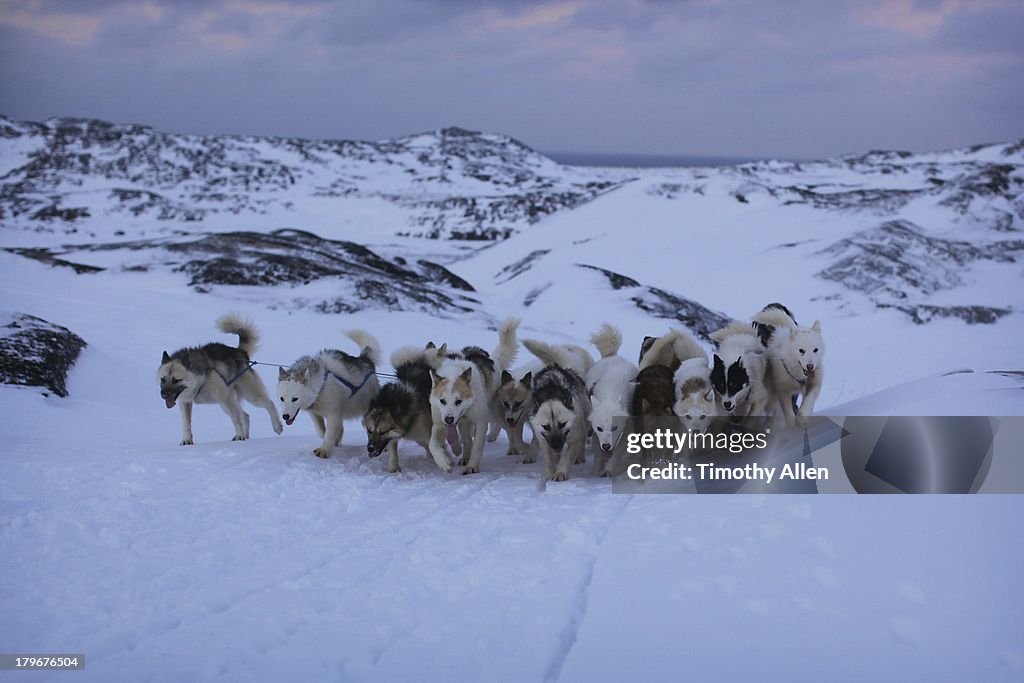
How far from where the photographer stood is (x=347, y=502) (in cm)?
491

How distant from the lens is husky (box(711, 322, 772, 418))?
5.53 metres

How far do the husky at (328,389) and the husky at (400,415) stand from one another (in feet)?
1.29

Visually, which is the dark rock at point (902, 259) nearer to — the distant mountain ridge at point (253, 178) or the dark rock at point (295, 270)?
the dark rock at point (295, 270)

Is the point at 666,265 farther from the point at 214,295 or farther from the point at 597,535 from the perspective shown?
the point at 597,535

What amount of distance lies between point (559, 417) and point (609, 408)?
367mm

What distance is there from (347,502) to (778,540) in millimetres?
2652

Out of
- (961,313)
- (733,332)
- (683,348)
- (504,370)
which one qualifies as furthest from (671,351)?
(961,313)

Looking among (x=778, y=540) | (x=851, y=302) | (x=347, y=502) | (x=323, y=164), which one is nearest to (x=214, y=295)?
(x=347, y=502)

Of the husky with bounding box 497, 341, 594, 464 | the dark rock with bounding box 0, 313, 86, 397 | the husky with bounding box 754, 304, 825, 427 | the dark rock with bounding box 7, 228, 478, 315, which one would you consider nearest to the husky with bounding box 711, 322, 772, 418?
the husky with bounding box 754, 304, 825, 427

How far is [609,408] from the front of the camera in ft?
17.9

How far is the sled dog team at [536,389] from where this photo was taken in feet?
18.3

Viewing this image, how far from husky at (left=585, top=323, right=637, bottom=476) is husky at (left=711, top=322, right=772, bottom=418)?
69 centimetres

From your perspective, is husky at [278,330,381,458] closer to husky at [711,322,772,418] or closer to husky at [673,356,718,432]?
husky at [673,356,718,432]

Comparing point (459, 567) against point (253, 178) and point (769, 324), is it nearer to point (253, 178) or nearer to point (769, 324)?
point (769, 324)
